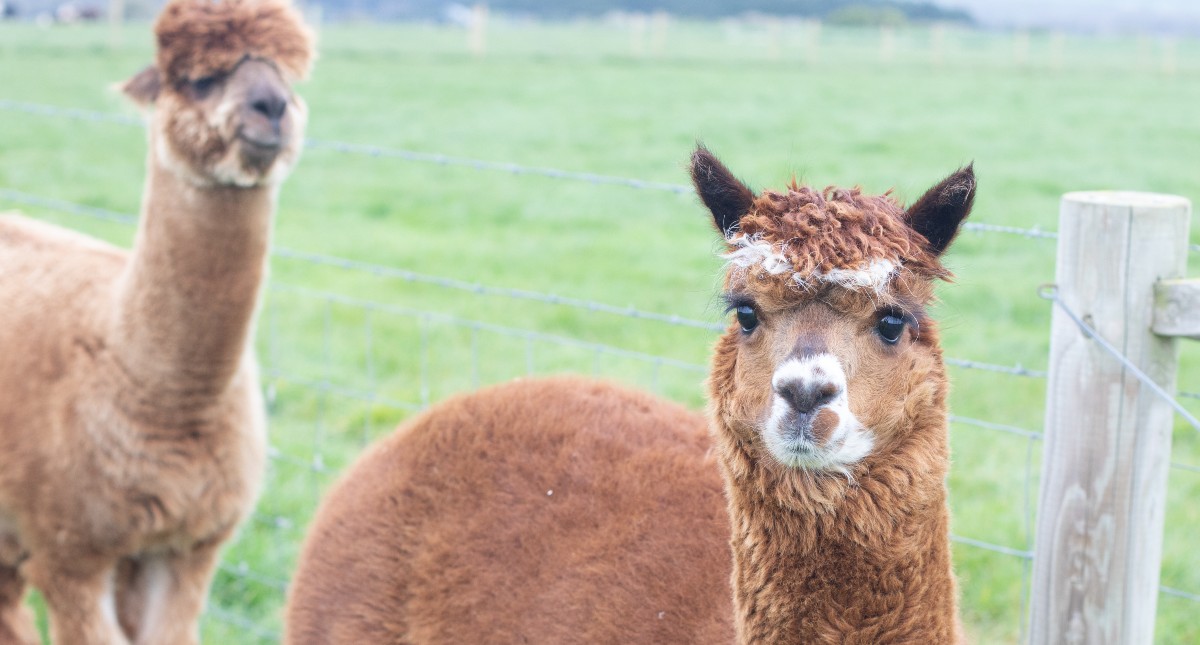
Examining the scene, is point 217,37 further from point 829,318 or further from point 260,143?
point 829,318

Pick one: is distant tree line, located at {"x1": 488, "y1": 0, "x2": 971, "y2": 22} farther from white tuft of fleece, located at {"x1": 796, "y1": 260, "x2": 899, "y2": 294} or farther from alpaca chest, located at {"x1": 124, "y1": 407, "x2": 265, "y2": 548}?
white tuft of fleece, located at {"x1": 796, "y1": 260, "x2": 899, "y2": 294}

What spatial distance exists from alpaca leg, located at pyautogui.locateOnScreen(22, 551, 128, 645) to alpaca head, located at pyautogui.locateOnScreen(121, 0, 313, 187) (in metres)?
1.20

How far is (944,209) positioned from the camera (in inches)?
86.1

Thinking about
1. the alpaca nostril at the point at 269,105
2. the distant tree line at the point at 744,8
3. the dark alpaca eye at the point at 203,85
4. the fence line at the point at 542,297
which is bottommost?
the fence line at the point at 542,297

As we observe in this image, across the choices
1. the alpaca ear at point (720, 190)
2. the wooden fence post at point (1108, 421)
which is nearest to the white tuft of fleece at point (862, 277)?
the alpaca ear at point (720, 190)

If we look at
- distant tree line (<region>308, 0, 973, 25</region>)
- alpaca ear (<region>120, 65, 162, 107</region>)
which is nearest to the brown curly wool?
alpaca ear (<region>120, 65, 162, 107</region>)

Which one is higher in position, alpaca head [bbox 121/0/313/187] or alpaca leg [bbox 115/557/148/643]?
alpaca head [bbox 121/0/313/187]

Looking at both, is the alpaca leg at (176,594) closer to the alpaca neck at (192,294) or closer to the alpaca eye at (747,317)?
the alpaca neck at (192,294)

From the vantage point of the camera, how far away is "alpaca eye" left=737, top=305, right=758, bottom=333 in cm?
221

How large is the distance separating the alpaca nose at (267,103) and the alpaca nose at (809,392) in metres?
2.11

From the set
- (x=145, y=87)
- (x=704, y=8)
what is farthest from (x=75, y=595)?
(x=704, y=8)

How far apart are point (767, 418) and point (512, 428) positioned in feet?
3.25

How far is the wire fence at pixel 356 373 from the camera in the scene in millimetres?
4336

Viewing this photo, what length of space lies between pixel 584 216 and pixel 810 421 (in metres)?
8.14
